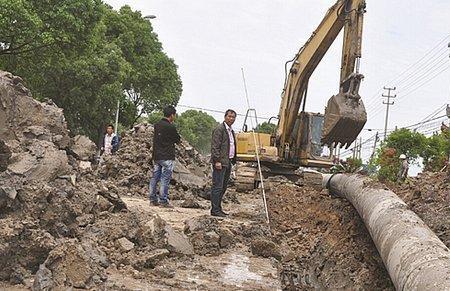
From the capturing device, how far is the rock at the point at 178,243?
5.24 metres

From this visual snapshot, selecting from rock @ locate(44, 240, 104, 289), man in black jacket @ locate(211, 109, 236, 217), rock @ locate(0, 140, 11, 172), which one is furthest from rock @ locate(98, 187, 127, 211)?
rock @ locate(44, 240, 104, 289)

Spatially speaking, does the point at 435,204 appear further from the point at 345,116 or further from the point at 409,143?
the point at 409,143

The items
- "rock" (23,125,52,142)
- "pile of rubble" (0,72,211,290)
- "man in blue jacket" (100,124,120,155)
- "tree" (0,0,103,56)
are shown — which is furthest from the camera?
"tree" (0,0,103,56)

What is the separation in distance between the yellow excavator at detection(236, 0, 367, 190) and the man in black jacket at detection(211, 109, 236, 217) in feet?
5.49

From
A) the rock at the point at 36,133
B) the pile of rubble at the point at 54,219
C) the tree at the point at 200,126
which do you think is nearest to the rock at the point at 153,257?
the pile of rubble at the point at 54,219

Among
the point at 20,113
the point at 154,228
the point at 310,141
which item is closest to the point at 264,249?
the point at 154,228

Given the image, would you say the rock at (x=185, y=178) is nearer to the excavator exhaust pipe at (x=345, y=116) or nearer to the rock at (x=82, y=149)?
the rock at (x=82, y=149)

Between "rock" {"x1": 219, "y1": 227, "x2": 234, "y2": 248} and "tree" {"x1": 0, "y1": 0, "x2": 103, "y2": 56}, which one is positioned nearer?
"rock" {"x1": 219, "y1": 227, "x2": 234, "y2": 248}

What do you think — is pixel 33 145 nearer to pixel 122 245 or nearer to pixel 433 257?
pixel 122 245

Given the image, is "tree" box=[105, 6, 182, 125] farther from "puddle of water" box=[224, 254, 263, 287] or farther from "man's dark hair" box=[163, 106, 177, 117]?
"puddle of water" box=[224, 254, 263, 287]

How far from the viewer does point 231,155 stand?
824 cm

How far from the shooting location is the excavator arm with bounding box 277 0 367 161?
860cm

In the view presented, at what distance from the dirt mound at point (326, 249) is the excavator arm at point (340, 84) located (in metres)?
1.35

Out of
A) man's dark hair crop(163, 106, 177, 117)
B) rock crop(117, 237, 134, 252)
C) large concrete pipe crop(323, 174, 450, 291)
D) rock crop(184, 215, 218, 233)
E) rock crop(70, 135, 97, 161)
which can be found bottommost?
rock crop(117, 237, 134, 252)
